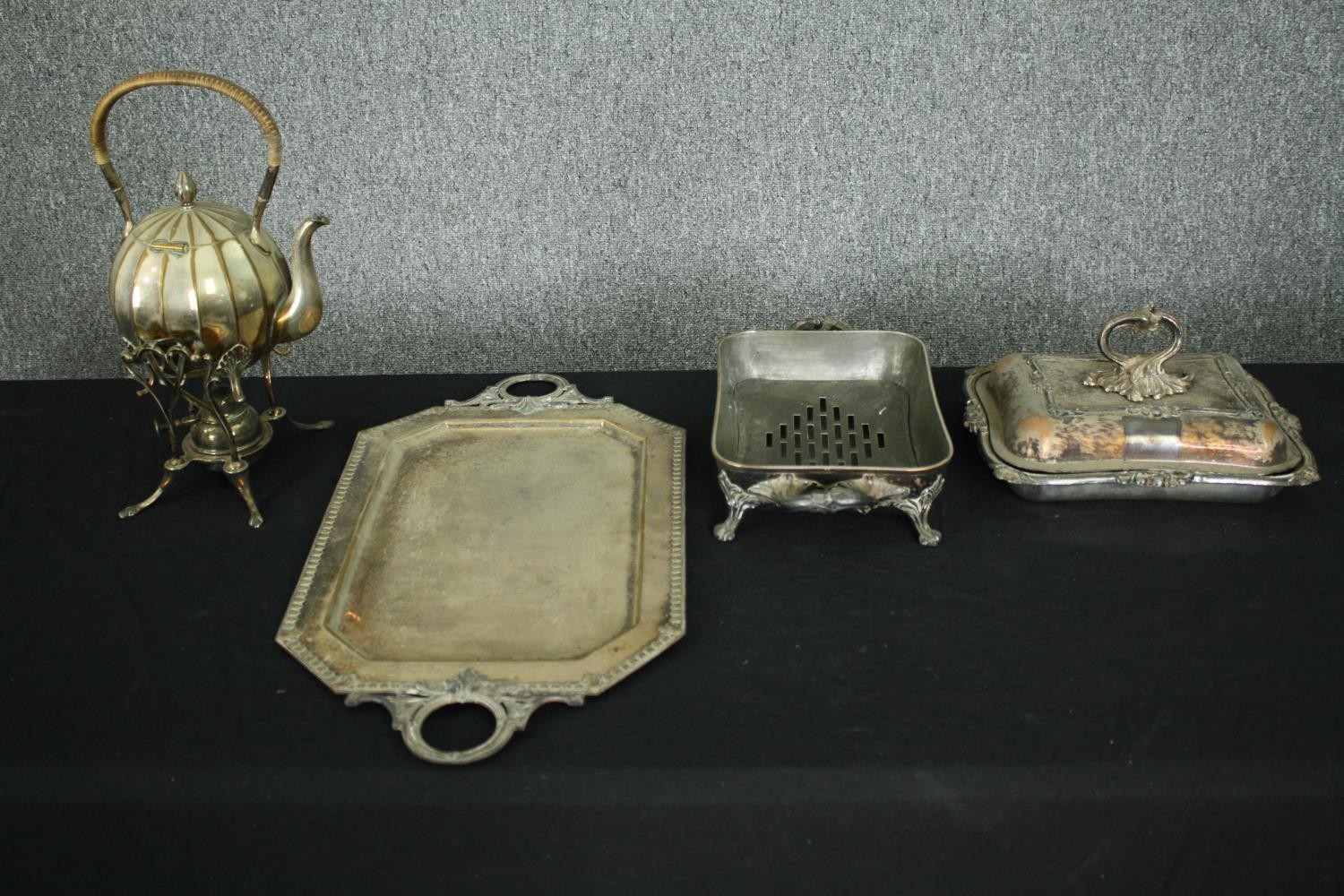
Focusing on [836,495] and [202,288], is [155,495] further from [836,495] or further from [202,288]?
[836,495]

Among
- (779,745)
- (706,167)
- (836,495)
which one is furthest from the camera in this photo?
(706,167)

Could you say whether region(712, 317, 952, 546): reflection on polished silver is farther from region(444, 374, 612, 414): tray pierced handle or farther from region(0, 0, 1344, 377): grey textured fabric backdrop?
region(0, 0, 1344, 377): grey textured fabric backdrop

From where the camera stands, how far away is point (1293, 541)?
0.84 meters

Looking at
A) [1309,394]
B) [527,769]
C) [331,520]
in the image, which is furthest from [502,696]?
[1309,394]

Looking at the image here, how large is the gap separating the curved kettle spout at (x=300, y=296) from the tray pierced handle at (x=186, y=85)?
4cm

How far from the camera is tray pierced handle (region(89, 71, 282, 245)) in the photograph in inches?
31.3

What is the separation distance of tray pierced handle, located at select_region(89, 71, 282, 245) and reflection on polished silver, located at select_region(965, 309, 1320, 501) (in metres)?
0.62

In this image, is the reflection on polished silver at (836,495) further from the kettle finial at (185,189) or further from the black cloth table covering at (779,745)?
the kettle finial at (185,189)

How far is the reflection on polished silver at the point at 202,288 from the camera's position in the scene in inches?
31.6

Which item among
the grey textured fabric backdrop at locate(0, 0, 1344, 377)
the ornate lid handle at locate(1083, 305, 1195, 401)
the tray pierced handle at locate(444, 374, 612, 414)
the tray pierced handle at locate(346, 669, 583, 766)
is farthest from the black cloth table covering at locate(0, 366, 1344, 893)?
the grey textured fabric backdrop at locate(0, 0, 1344, 377)

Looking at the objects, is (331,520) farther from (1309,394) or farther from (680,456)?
(1309,394)

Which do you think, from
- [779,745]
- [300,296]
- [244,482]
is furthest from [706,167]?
[779,745]

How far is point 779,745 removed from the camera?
2.22 feet

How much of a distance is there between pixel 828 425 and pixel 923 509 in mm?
133
